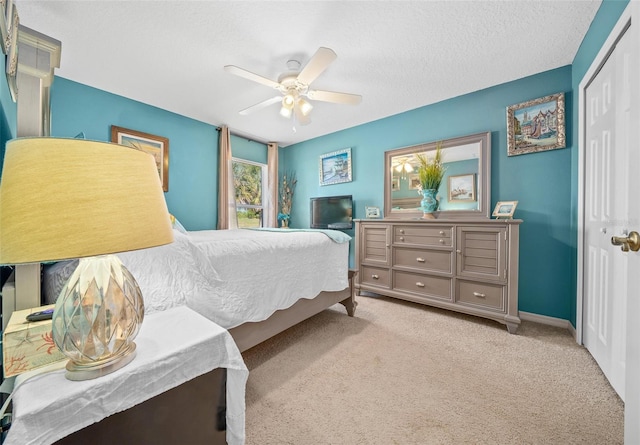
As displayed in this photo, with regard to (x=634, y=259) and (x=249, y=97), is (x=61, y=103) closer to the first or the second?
(x=249, y=97)

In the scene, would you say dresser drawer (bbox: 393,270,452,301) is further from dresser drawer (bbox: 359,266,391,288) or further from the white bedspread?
the white bedspread

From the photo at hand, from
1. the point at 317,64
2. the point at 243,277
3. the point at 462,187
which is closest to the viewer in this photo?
the point at 243,277

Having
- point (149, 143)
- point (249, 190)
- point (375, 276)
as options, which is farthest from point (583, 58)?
point (149, 143)

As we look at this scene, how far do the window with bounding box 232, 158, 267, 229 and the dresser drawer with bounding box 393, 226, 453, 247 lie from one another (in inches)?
105

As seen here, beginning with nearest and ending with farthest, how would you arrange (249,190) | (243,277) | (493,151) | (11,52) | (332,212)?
(11,52) → (243,277) → (493,151) → (332,212) → (249,190)

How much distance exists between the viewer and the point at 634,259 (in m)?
0.81

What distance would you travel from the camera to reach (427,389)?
5.07ft

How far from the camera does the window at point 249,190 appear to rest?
4.42 m

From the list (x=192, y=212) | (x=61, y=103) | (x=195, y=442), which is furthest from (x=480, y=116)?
(x=61, y=103)

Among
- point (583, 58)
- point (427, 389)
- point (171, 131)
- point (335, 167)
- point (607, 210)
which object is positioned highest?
point (583, 58)

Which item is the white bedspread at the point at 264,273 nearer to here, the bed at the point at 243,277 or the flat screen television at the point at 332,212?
the bed at the point at 243,277

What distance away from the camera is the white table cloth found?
0.57 m

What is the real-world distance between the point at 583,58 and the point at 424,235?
1.96m

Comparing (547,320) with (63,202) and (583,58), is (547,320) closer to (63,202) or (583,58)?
(583,58)
